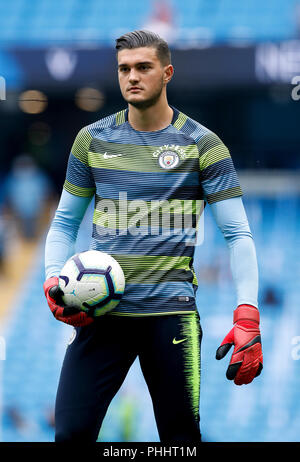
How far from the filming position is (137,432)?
10125 millimetres

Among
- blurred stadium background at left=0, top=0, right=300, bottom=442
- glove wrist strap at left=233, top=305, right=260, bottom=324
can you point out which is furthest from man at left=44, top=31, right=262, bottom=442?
blurred stadium background at left=0, top=0, right=300, bottom=442

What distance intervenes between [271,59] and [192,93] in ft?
7.25

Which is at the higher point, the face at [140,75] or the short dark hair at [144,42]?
the short dark hair at [144,42]

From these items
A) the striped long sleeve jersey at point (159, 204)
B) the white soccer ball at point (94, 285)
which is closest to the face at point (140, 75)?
the striped long sleeve jersey at point (159, 204)

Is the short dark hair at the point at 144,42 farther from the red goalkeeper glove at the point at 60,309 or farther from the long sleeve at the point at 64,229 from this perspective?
the red goalkeeper glove at the point at 60,309

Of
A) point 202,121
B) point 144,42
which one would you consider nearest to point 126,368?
point 144,42

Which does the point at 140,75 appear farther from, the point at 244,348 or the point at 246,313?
the point at 244,348

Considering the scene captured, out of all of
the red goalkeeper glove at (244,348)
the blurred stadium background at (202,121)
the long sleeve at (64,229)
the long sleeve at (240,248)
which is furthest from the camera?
the blurred stadium background at (202,121)

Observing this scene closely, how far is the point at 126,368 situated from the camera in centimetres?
307

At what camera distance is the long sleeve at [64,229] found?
3174 millimetres

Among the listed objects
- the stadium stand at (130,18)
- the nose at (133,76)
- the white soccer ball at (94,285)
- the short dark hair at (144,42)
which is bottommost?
the white soccer ball at (94,285)

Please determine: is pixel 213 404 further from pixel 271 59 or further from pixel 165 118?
pixel 165 118

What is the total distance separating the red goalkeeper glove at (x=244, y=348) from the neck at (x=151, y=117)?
0.80 m
